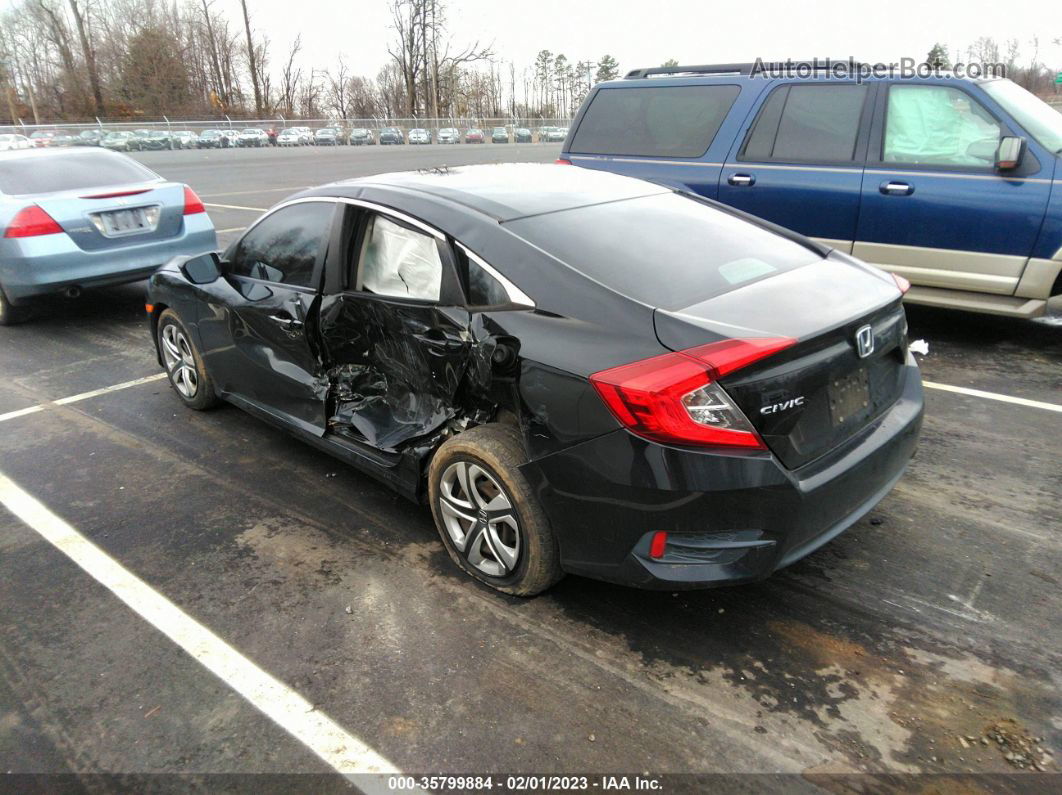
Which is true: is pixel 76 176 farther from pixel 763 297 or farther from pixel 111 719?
pixel 763 297

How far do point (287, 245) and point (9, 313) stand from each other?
508 cm

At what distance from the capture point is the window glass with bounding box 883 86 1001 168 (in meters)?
5.55

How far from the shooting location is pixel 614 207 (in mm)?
3461

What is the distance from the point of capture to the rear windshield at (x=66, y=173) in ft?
23.7

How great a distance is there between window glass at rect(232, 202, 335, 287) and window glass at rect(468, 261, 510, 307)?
107 centimetres

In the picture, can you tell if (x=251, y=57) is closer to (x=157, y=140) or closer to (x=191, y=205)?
(x=157, y=140)

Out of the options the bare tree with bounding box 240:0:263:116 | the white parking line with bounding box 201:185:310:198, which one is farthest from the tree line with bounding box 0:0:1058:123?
the white parking line with bounding box 201:185:310:198

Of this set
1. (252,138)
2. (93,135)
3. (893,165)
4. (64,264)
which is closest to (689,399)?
(893,165)

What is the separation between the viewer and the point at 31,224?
269 inches

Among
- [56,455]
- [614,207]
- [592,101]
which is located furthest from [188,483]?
[592,101]

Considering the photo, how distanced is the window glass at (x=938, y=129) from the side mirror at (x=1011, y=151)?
200 millimetres

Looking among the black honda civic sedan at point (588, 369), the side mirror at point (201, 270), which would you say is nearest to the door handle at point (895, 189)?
the black honda civic sedan at point (588, 369)

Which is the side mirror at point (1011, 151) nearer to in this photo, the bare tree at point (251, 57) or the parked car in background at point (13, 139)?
the parked car in background at point (13, 139)

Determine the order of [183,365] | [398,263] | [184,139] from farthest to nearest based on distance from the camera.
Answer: [184,139]
[183,365]
[398,263]
